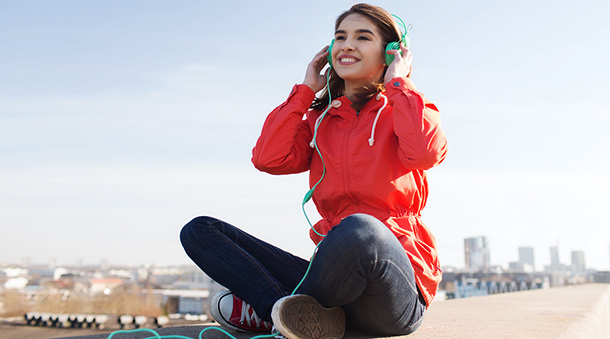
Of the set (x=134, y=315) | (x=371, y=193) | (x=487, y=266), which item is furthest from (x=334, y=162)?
(x=487, y=266)

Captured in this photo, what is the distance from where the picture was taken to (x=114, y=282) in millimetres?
69750

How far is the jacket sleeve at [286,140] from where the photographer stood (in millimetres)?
2145

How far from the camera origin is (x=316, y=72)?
2.41 m

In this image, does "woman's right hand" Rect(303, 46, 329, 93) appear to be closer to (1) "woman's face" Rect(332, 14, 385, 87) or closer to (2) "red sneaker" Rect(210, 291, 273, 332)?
(1) "woman's face" Rect(332, 14, 385, 87)

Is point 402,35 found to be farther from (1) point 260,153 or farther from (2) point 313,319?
(2) point 313,319

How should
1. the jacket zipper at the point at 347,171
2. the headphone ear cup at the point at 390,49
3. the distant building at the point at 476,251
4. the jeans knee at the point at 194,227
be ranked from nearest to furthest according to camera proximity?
the jeans knee at the point at 194,227
the jacket zipper at the point at 347,171
the headphone ear cup at the point at 390,49
the distant building at the point at 476,251

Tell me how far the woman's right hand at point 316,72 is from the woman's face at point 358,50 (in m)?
0.13

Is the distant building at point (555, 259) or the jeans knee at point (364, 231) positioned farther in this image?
the distant building at point (555, 259)

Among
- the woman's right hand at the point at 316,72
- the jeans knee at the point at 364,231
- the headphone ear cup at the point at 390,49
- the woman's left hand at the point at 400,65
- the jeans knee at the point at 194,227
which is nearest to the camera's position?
the jeans knee at the point at 364,231

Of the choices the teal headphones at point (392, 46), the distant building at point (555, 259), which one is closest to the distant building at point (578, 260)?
the distant building at point (555, 259)

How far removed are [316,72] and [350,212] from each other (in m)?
0.84

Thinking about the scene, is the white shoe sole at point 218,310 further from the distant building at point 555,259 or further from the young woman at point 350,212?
the distant building at point 555,259

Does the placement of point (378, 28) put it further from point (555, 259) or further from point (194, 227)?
point (555, 259)

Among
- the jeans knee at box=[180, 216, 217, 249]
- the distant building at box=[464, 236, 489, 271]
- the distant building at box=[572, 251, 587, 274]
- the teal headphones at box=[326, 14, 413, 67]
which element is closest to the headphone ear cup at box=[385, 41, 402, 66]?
the teal headphones at box=[326, 14, 413, 67]
